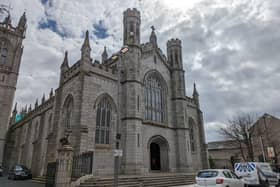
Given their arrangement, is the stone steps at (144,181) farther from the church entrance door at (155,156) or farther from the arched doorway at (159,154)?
the church entrance door at (155,156)

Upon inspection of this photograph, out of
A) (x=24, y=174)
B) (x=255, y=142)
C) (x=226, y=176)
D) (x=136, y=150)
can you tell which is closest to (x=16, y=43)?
(x=24, y=174)

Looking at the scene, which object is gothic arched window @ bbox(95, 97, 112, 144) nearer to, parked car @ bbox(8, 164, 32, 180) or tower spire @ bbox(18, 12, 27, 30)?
parked car @ bbox(8, 164, 32, 180)

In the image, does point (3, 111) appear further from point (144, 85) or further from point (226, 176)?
point (226, 176)

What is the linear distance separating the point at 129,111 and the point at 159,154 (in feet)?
24.7

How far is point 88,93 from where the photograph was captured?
17.4 m

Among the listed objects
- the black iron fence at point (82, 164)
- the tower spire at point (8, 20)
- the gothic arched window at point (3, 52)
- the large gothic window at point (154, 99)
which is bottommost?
the black iron fence at point (82, 164)

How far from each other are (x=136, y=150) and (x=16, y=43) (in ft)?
130

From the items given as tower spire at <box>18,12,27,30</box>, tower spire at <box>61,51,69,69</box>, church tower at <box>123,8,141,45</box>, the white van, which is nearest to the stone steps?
the white van

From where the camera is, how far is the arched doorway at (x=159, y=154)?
22.0m

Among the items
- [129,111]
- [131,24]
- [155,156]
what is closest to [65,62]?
[131,24]

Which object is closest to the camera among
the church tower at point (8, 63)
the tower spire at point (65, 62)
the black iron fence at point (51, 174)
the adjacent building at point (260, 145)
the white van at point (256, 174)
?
the black iron fence at point (51, 174)

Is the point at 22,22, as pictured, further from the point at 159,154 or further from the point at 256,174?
the point at 256,174

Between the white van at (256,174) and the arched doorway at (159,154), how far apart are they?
24.9ft

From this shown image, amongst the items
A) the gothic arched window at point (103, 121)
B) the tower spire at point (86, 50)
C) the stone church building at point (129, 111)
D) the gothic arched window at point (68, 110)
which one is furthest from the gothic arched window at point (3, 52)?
the gothic arched window at point (103, 121)
